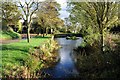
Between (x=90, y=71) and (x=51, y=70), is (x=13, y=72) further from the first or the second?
(x=51, y=70)

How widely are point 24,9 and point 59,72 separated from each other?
1265cm

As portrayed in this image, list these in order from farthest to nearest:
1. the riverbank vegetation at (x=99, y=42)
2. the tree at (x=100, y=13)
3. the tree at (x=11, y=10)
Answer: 1. the tree at (x=11, y=10)
2. the tree at (x=100, y=13)
3. the riverbank vegetation at (x=99, y=42)

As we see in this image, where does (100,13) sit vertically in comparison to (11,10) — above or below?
below

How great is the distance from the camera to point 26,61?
14.3m

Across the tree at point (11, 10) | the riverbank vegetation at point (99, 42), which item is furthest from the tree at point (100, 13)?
the tree at point (11, 10)

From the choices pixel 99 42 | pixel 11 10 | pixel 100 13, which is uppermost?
pixel 11 10

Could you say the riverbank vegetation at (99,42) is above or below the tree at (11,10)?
below

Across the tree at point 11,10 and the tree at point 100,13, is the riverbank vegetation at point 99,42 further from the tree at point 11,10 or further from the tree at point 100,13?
the tree at point 11,10

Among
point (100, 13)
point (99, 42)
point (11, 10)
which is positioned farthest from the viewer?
point (11, 10)

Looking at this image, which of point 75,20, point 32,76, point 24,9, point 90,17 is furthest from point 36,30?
point 32,76

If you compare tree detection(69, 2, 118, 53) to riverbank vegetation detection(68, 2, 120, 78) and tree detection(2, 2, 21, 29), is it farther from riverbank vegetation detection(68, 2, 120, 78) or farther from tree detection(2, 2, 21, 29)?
tree detection(2, 2, 21, 29)

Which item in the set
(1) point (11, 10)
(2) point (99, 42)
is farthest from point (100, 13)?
(1) point (11, 10)

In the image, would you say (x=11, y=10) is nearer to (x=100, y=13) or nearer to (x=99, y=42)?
(x=99, y=42)

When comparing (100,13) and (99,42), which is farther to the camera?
(99,42)
